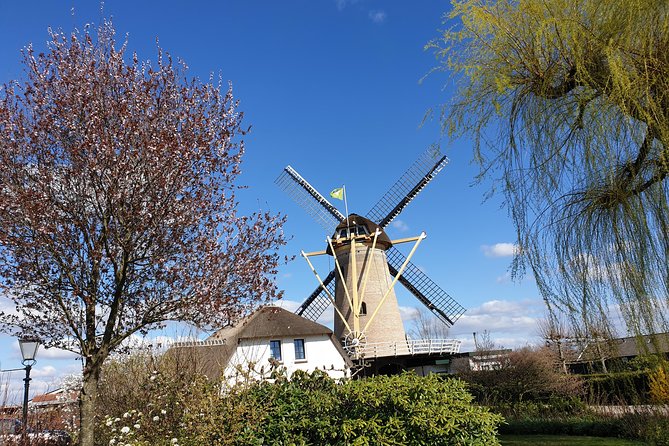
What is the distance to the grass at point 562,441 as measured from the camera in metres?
13.1

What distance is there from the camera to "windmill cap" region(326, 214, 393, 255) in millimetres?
28375

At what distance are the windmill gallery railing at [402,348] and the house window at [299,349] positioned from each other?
2588mm

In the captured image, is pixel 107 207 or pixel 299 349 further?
pixel 299 349

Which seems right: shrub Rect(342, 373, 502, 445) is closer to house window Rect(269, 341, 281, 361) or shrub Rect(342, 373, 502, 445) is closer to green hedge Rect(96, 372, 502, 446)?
green hedge Rect(96, 372, 502, 446)

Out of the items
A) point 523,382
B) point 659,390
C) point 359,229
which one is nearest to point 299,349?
point 359,229

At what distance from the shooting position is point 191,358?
1260cm

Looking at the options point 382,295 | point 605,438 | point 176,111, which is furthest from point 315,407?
point 382,295

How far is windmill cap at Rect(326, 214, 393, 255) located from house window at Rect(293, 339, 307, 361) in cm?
624

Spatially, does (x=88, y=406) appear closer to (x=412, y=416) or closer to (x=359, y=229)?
(x=412, y=416)

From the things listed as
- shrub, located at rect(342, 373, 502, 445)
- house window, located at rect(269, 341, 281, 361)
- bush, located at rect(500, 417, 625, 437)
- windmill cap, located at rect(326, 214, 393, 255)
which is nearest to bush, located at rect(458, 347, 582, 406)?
bush, located at rect(500, 417, 625, 437)

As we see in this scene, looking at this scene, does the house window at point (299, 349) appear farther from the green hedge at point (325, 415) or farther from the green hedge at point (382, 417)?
the green hedge at point (382, 417)

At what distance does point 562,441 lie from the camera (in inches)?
564

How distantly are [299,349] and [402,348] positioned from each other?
539cm

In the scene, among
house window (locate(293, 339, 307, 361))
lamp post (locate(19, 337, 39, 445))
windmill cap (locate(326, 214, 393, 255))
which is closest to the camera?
lamp post (locate(19, 337, 39, 445))
